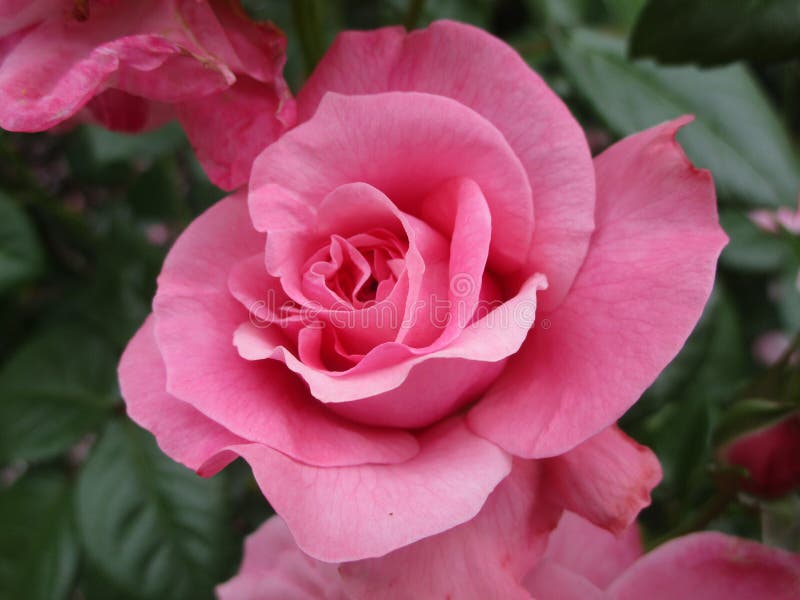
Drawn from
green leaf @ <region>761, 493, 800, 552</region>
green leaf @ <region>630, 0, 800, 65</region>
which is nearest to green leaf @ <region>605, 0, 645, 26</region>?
green leaf @ <region>630, 0, 800, 65</region>

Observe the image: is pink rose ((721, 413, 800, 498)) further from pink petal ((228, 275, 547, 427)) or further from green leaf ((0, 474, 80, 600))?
green leaf ((0, 474, 80, 600))

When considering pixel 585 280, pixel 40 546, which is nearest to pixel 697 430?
pixel 585 280

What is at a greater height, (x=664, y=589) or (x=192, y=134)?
(x=192, y=134)

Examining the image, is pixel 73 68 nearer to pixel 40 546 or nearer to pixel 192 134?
pixel 192 134

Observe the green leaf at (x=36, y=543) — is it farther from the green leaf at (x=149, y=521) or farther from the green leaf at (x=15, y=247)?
the green leaf at (x=15, y=247)

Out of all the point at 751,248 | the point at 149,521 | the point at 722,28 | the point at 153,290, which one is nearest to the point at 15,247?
the point at 153,290

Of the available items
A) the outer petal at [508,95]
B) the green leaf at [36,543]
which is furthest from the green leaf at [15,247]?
the outer petal at [508,95]
